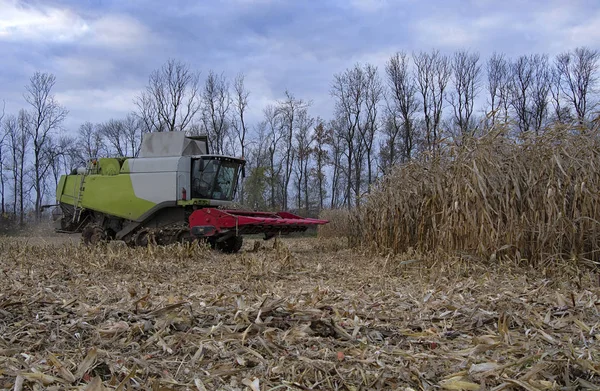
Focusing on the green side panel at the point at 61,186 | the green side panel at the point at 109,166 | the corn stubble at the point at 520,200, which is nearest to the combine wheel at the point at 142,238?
the green side panel at the point at 109,166

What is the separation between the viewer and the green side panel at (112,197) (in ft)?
37.9

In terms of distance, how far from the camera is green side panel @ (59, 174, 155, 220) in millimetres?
11562

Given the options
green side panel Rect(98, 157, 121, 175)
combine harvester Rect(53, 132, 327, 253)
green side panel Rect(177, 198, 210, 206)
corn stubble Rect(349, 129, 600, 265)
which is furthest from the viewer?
green side panel Rect(98, 157, 121, 175)

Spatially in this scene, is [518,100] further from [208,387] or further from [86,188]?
[208,387]

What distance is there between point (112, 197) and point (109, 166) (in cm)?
84

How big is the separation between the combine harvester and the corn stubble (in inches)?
177

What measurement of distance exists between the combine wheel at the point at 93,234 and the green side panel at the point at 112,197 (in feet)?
1.49

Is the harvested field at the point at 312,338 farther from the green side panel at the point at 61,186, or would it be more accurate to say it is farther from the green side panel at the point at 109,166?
the green side panel at the point at 61,186

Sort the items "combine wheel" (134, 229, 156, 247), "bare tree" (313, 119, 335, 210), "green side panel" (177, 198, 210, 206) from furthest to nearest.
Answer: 1. "bare tree" (313, 119, 335, 210)
2. "combine wheel" (134, 229, 156, 247)
3. "green side panel" (177, 198, 210, 206)

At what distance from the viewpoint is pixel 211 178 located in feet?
37.2

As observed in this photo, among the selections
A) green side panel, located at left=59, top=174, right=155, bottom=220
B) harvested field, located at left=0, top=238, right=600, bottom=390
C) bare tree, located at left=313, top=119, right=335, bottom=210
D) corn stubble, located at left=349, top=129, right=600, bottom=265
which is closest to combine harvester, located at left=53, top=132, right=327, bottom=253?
green side panel, located at left=59, top=174, right=155, bottom=220

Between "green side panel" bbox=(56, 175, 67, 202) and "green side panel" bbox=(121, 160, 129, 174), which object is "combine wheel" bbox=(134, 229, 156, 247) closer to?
"green side panel" bbox=(121, 160, 129, 174)

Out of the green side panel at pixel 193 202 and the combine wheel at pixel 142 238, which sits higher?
the green side panel at pixel 193 202

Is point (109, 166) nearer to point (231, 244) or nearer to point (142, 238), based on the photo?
point (142, 238)
